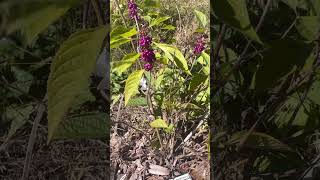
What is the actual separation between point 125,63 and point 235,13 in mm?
624

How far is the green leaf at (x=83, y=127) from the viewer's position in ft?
1.33

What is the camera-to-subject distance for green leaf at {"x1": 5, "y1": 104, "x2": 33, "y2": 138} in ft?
1.67

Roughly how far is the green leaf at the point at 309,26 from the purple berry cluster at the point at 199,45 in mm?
691

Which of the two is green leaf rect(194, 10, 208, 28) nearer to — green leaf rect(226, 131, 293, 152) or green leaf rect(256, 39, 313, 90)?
green leaf rect(226, 131, 293, 152)

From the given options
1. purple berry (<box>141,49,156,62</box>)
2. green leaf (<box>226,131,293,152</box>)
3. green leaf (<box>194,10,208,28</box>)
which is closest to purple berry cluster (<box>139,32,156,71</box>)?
purple berry (<box>141,49,156,62</box>)

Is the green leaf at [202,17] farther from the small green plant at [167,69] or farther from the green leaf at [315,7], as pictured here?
the green leaf at [315,7]

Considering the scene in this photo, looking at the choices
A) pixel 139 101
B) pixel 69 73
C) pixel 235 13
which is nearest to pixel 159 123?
pixel 139 101

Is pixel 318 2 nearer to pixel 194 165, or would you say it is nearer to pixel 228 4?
pixel 228 4

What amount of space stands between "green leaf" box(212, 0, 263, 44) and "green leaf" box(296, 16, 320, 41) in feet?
0.35

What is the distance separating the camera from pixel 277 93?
1.75 feet

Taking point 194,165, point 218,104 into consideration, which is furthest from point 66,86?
point 194,165

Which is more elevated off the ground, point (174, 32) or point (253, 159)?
point (174, 32)

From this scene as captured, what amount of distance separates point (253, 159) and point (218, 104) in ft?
0.28

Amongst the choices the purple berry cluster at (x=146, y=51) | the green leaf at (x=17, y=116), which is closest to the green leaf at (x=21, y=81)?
the green leaf at (x=17, y=116)
